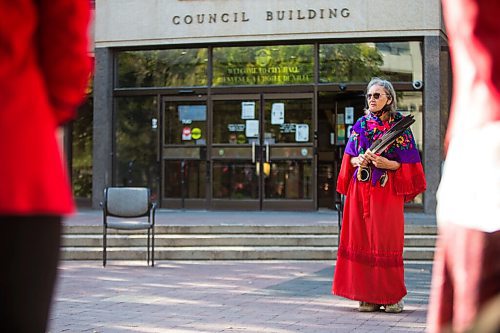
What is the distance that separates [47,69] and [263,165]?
14253mm

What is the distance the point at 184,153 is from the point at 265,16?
3.11 metres

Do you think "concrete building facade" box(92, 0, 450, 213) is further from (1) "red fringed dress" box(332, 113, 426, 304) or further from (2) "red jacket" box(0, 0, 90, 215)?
(2) "red jacket" box(0, 0, 90, 215)

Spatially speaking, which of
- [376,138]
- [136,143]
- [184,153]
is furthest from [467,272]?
A: [136,143]

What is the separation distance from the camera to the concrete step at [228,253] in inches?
440

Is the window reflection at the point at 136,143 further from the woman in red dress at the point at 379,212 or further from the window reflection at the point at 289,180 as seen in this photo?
the woman in red dress at the point at 379,212

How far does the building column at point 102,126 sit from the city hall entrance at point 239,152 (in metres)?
Result: 1.16

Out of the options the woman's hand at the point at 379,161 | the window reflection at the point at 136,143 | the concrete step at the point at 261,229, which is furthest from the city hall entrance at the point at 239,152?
the woman's hand at the point at 379,161

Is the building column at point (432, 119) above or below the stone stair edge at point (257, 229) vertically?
above

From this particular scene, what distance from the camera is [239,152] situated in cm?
1652

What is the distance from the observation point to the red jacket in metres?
1.91

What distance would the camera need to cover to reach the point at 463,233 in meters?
2.12

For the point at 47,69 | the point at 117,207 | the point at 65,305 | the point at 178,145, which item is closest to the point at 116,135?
the point at 178,145

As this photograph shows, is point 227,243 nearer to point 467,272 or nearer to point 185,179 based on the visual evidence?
point 185,179

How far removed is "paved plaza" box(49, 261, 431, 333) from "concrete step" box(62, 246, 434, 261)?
0.62 m
